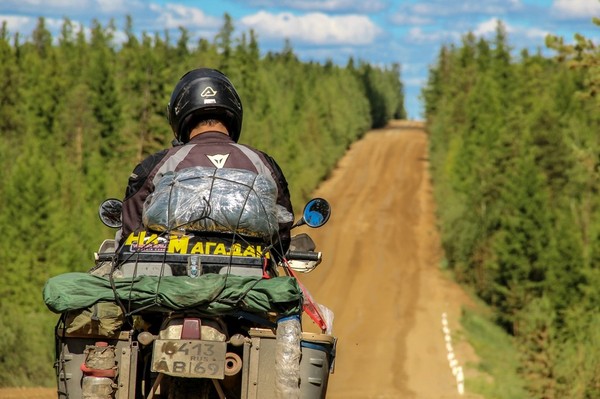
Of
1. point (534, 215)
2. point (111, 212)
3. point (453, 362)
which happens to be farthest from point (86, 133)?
point (111, 212)

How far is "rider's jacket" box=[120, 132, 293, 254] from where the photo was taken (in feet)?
19.7

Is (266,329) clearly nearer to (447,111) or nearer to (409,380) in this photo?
(409,380)

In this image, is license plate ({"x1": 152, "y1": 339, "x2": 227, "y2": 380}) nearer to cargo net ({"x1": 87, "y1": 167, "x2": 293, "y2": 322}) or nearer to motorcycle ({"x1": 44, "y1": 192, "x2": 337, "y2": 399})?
motorcycle ({"x1": 44, "y1": 192, "x2": 337, "y2": 399})

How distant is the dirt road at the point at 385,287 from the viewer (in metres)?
36.0

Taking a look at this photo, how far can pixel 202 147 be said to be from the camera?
613 cm

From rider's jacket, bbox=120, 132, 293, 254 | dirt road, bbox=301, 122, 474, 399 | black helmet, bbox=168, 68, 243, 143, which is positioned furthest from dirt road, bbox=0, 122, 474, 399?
rider's jacket, bbox=120, 132, 293, 254

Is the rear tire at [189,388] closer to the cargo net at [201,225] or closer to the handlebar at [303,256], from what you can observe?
the cargo net at [201,225]

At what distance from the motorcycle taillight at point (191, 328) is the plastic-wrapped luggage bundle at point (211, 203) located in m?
0.49

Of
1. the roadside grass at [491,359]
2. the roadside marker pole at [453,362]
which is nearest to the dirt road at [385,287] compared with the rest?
the roadside marker pole at [453,362]

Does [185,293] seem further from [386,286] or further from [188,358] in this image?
[386,286]

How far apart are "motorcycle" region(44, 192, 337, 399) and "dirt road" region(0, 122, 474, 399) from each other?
8.34m

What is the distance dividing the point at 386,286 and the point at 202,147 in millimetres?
49264

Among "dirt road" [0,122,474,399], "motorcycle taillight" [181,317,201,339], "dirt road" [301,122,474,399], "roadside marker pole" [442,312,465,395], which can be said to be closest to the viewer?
"motorcycle taillight" [181,317,201,339]

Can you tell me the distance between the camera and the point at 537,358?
115 feet
